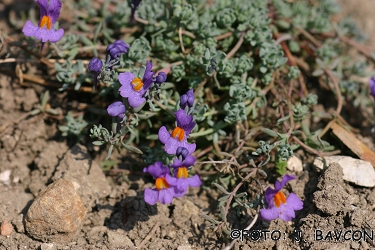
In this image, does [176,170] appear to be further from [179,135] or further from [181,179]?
[179,135]

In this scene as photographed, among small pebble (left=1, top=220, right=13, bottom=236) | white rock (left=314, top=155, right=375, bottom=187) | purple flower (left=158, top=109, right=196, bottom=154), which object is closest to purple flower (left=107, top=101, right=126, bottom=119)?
purple flower (left=158, top=109, right=196, bottom=154)

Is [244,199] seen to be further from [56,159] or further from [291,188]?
[56,159]

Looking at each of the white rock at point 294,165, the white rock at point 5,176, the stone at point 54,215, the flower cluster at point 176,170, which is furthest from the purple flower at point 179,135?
the white rock at point 5,176

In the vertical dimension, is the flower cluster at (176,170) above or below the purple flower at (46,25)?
below

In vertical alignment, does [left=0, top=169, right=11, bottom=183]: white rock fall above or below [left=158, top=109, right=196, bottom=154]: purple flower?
below

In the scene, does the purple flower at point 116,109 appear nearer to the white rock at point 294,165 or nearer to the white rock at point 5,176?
the white rock at point 5,176

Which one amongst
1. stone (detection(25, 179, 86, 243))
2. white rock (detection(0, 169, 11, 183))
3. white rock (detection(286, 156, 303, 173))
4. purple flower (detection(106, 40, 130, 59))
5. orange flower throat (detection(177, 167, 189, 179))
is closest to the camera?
orange flower throat (detection(177, 167, 189, 179))

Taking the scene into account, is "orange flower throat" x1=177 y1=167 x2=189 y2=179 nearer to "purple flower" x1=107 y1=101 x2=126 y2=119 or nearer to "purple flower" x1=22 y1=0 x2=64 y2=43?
"purple flower" x1=107 y1=101 x2=126 y2=119
